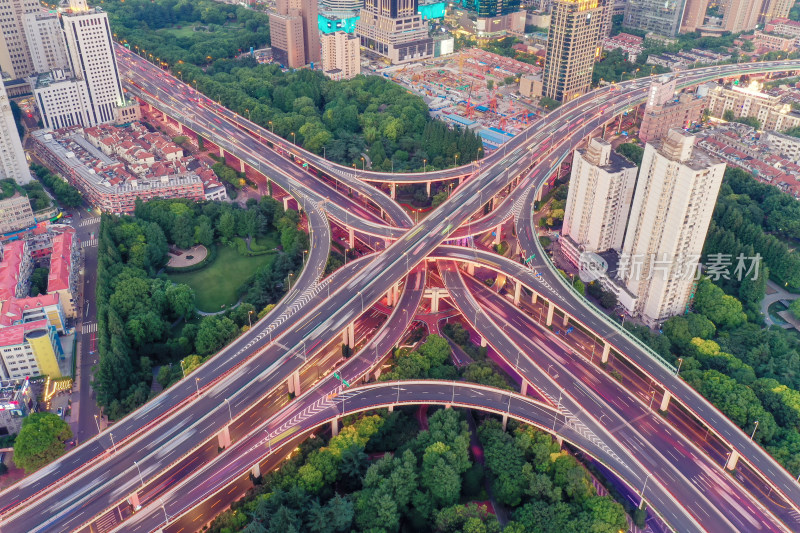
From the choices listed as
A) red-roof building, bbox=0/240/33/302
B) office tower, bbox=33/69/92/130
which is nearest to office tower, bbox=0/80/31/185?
red-roof building, bbox=0/240/33/302

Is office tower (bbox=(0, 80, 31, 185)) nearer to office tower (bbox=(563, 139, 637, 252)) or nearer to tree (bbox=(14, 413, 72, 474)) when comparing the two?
tree (bbox=(14, 413, 72, 474))

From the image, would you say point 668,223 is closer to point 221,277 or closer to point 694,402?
point 694,402

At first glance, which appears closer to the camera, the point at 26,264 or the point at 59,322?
the point at 59,322

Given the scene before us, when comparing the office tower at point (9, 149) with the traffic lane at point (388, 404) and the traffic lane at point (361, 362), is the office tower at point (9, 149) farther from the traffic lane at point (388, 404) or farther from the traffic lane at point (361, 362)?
the traffic lane at point (388, 404)

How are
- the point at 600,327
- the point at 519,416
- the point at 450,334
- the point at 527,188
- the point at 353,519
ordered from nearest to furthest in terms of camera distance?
the point at 353,519, the point at 519,416, the point at 600,327, the point at 450,334, the point at 527,188

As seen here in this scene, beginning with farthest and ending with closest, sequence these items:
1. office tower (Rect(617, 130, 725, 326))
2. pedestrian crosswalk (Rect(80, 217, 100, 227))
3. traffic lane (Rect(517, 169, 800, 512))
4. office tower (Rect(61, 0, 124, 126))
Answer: office tower (Rect(61, 0, 124, 126)) → pedestrian crosswalk (Rect(80, 217, 100, 227)) → office tower (Rect(617, 130, 725, 326)) → traffic lane (Rect(517, 169, 800, 512))

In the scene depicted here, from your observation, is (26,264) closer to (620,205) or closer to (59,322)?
(59,322)

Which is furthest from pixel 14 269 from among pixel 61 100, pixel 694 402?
pixel 694 402

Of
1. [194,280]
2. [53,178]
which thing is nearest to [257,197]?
[194,280]
